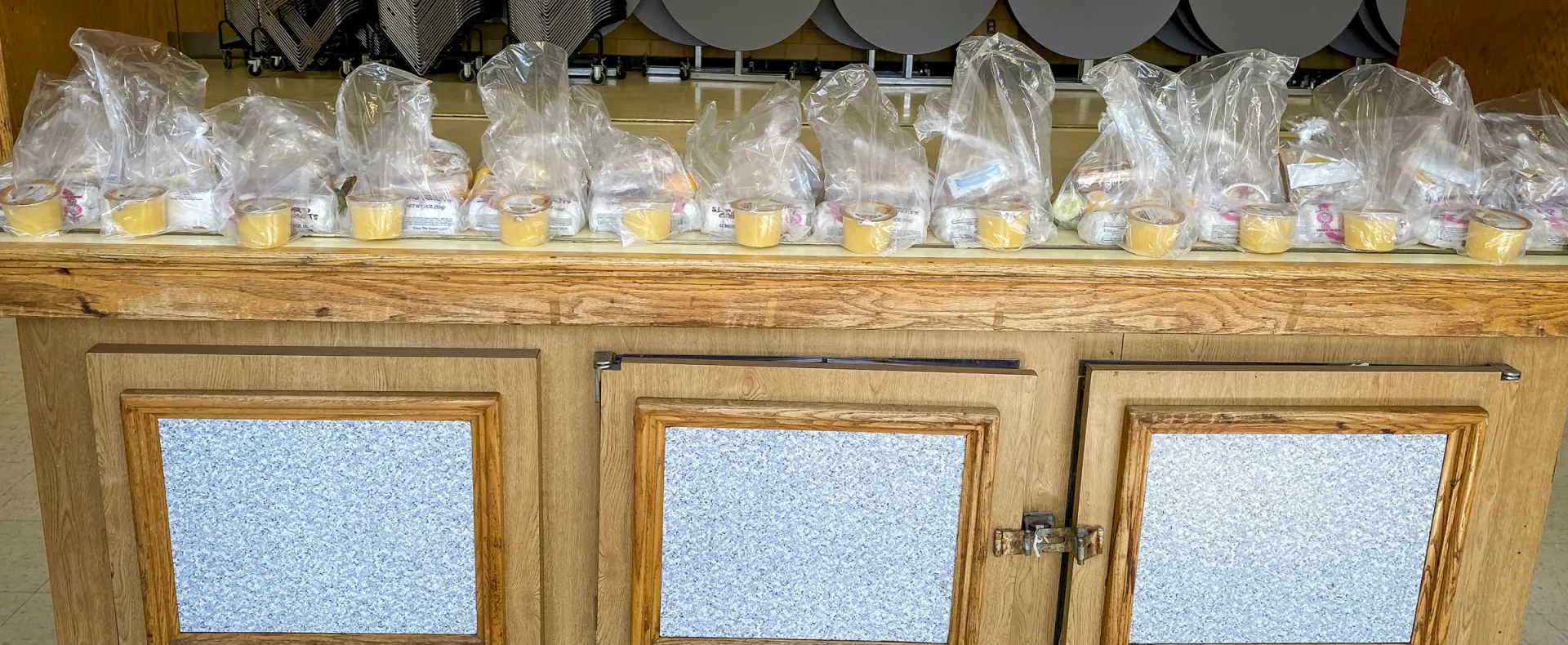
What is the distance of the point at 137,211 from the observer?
1.38 meters

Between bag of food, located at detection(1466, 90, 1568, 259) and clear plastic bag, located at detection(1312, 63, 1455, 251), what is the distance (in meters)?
0.09

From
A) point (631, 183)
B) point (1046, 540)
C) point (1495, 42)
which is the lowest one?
point (1046, 540)

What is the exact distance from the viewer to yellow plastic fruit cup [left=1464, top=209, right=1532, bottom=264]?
1.43 meters

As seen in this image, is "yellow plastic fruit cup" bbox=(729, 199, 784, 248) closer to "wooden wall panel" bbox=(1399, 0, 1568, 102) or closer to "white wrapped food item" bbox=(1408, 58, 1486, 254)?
"white wrapped food item" bbox=(1408, 58, 1486, 254)

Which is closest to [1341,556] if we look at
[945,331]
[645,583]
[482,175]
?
[945,331]

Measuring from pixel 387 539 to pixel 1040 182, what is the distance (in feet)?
3.05

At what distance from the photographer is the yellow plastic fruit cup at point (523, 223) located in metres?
1.39

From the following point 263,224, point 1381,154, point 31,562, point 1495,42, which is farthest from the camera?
point 31,562

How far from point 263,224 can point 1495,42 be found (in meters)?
1.81

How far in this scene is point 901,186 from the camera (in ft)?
4.92

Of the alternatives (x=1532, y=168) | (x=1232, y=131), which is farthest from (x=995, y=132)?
(x=1532, y=168)

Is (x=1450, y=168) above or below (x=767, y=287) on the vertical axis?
above

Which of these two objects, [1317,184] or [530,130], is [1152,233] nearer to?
[1317,184]

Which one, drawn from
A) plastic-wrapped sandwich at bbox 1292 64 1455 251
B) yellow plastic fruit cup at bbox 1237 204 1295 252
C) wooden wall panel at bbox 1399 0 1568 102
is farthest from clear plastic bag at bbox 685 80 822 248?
wooden wall panel at bbox 1399 0 1568 102
